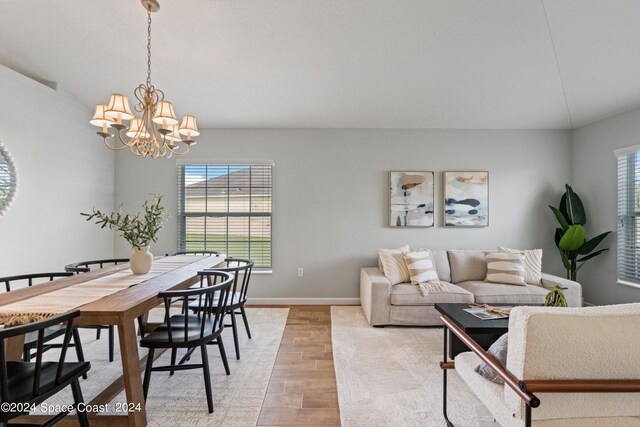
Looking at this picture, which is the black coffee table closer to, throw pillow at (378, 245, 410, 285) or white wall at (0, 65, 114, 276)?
throw pillow at (378, 245, 410, 285)

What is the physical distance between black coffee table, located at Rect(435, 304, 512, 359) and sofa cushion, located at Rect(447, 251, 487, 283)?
141 cm

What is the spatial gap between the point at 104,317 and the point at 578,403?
2.16m

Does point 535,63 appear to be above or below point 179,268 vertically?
above

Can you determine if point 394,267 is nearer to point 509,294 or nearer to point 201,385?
point 509,294

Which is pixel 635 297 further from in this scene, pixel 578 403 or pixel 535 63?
pixel 578 403

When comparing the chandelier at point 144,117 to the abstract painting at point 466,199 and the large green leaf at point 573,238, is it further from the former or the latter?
the large green leaf at point 573,238

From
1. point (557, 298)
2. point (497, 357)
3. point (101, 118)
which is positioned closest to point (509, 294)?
point (557, 298)

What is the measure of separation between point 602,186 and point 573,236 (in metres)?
0.80

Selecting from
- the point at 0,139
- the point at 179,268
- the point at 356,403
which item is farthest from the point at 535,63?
the point at 0,139

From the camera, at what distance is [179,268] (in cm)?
274

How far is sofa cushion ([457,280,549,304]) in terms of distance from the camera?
3.43 metres

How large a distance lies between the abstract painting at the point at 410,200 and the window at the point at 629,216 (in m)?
2.21

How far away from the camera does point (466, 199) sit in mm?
4410

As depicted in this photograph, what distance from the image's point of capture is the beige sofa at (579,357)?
1115mm
